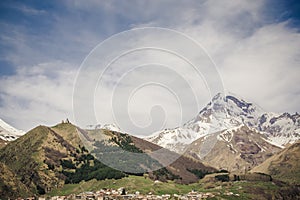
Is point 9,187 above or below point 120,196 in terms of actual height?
below

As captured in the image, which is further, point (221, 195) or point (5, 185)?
point (221, 195)

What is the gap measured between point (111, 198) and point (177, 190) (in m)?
44.8

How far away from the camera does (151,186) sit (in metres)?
190

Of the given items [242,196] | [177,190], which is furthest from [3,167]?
[242,196]

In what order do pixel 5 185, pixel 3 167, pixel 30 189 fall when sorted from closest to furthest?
pixel 5 185 < pixel 3 167 < pixel 30 189

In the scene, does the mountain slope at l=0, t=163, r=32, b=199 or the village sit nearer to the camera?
the mountain slope at l=0, t=163, r=32, b=199

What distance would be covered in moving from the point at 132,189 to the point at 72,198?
28.2 metres

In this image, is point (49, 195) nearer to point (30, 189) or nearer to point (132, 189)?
point (30, 189)

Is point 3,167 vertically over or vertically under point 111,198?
over

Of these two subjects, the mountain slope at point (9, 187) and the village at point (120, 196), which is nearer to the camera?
the mountain slope at point (9, 187)

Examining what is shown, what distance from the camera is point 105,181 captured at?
196625 millimetres

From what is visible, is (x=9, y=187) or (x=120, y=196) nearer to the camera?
(x=9, y=187)

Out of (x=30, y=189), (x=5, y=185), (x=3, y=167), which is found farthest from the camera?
(x=30, y=189)

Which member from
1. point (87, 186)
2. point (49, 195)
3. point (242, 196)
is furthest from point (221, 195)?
point (49, 195)
